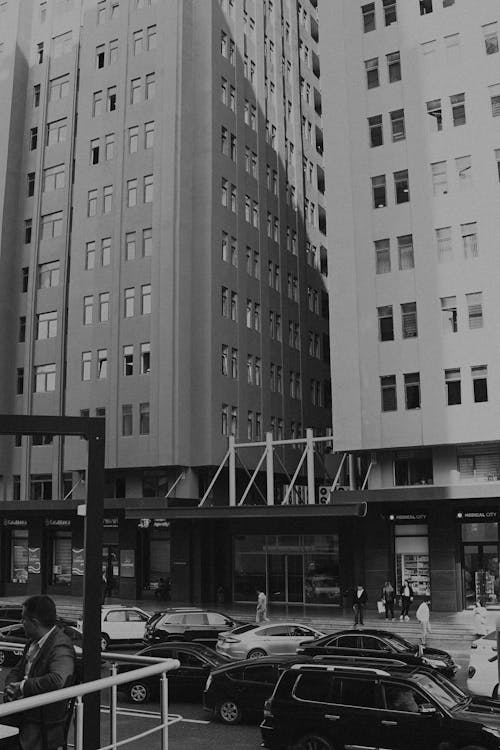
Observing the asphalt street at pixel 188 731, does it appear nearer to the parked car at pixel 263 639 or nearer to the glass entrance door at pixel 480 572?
the parked car at pixel 263 639

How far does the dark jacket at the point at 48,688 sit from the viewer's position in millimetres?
6344

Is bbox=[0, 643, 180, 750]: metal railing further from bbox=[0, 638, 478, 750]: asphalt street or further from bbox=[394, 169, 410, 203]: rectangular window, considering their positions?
bbox=[394, 169, 410, 203]: rectangular window

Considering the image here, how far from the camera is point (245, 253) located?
5678cm

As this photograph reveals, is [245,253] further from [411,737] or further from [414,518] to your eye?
[411,737]

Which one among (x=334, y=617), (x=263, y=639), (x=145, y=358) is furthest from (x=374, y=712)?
Result: (x=145, y=358)

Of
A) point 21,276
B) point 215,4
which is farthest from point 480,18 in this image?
point 21,276

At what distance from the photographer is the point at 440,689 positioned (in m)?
13.9

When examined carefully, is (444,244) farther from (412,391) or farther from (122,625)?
(122,625)

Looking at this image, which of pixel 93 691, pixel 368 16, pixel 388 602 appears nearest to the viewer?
pixel 93 691

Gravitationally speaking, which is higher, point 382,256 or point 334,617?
point 382,256

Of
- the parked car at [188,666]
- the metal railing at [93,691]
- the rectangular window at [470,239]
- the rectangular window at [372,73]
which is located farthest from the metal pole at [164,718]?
the rectangular window at [372,73]

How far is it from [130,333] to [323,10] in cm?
2202

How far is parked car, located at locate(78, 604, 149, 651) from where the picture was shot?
2897 centimetres

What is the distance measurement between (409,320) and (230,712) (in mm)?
27709
